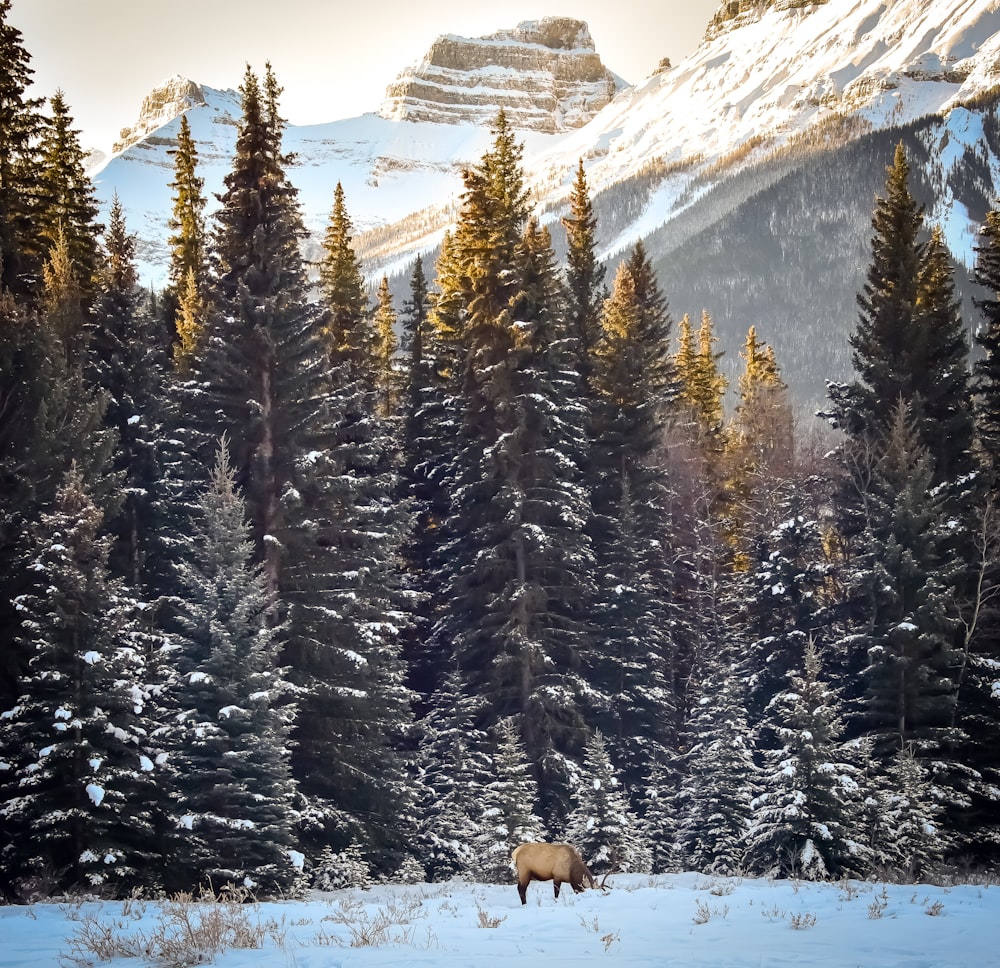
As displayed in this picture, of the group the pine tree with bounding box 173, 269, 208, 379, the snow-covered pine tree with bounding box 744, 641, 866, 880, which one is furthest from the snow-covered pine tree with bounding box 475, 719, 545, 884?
the pine tree with bounding box 173, 269, 208, 379

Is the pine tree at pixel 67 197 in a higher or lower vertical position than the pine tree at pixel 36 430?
higher

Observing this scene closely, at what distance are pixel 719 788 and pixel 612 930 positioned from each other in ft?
54.4

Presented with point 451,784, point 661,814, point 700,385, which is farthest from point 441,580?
point 700,385

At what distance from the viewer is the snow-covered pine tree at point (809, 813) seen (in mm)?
16452

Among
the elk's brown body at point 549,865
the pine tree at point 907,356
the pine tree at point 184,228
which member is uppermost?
the pine tree at point 184,228

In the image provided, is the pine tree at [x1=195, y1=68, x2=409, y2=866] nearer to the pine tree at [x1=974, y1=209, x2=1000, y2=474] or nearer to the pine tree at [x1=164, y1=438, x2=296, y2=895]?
the pine tree at [x1=164, y1=438, x2=296, y2=895]

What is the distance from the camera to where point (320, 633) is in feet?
74.4

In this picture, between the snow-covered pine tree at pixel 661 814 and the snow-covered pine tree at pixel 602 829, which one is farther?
the snow-covered pine tree at pixel 661 814

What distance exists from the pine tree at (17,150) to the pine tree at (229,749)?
38.3ft

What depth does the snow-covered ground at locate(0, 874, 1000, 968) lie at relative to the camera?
7.30 meters

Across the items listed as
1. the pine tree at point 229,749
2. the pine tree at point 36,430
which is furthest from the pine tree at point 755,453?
the pine tree at point 36,430

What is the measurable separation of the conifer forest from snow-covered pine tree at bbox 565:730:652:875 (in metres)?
0.10

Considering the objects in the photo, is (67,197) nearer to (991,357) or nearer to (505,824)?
(505,824)

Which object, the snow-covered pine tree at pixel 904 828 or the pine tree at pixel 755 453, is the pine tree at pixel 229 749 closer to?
the snow-covered pine tree at pixel 904 828
